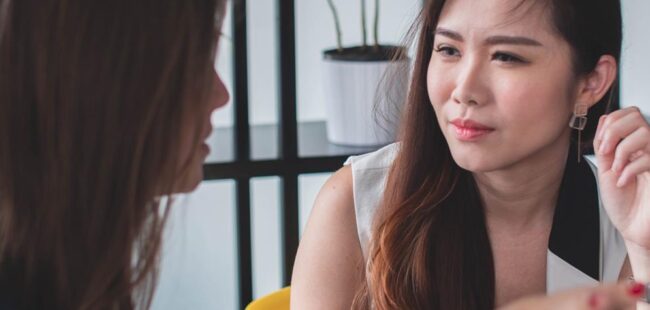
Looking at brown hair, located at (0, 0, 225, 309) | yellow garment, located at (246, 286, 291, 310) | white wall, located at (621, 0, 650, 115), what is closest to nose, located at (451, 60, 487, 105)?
yellow garment, located at (246, 286, 291, 310)

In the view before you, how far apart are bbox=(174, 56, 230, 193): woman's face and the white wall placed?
2.07 m

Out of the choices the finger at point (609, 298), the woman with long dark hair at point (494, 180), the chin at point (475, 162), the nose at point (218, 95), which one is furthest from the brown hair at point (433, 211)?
the finger at point (609, 298)

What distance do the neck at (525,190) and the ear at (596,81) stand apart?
4.9 inches

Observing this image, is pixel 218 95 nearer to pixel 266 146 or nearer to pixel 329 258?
pixel 329 258

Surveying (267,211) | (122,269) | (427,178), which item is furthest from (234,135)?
(122,269)

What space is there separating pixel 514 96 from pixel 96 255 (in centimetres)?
89

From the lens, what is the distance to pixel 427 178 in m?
1.83

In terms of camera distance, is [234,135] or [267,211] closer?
[234,135]

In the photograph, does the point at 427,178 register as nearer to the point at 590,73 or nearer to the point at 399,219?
the point at 399,219

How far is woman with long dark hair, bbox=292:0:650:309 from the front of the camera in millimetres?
1725

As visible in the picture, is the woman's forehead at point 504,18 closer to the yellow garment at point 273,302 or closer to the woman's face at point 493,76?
the woman's face at point 493,76

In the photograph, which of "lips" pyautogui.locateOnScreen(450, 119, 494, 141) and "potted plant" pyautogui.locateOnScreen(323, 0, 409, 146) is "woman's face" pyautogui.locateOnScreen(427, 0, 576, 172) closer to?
"lips" pyautogui.locateOnScreen(450, 119, 494, 141)

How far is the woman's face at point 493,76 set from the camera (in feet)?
5.62

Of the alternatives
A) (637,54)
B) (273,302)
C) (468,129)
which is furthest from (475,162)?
(637,54)
